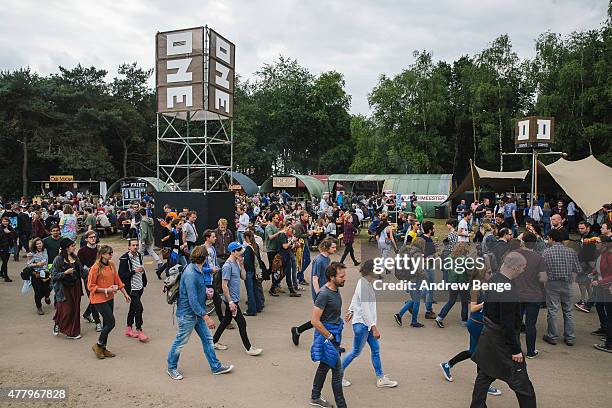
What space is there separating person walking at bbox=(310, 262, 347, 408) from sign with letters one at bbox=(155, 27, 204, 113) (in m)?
10.2

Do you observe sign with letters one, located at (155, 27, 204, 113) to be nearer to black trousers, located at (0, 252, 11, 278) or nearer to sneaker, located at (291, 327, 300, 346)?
black trousers, located at (0, 252, 11, 278)

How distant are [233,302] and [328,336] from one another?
1948 millimetres

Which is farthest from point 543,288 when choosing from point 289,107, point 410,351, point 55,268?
point 289,107

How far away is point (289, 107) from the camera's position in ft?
165

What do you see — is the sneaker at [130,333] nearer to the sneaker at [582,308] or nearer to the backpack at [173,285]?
the backpack at [173,285]

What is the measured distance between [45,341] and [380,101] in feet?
A: 115

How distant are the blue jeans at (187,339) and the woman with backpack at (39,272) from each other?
157 inches

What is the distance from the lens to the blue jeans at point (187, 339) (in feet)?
16.7

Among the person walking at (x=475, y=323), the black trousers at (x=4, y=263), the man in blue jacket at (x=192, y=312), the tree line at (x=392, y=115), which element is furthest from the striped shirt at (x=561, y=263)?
the tree line at (x=392, y=115)

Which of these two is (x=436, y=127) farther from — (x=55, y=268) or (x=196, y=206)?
(x=55, y=268)

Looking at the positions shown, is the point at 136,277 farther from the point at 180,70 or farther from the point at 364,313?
the point at 180,70

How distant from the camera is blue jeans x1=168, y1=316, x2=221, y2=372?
510 centimetres

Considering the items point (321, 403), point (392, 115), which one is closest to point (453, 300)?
point (321, 403)

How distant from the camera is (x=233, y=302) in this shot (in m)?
5.79
